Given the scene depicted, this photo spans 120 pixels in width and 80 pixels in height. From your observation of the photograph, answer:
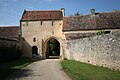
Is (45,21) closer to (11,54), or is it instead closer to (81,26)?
(81,26)

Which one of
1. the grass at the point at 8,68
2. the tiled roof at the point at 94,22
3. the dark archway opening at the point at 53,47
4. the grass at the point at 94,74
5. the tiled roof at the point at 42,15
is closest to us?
the grass at the point at 94,74

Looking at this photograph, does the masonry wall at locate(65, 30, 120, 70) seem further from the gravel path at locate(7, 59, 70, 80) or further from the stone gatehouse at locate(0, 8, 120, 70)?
the gravel path at locate(7, 59, 70, 80)

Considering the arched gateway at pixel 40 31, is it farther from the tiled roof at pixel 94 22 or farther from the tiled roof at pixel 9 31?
the tiled roof at pixel 9 31

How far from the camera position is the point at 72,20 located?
120 ft

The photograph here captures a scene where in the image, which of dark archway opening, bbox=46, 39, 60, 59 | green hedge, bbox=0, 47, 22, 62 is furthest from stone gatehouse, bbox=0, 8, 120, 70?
green hedge, bbox=0, 47, 22, 62

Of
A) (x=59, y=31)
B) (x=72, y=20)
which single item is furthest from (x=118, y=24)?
(x=59, y=31)

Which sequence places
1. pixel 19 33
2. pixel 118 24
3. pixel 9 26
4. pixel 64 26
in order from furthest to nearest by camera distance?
pixel 9 26
pixel 19 33
pixel 64 26
pixel 118 24

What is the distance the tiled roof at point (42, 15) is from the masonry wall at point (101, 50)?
42.3ft

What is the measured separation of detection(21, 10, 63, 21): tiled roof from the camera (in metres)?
37.8

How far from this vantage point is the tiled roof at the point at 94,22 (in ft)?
108

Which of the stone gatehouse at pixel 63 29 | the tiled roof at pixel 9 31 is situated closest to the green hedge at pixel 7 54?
the stone gatehouse at pixel 63 29

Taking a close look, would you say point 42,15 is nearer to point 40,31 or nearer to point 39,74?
point 40,31

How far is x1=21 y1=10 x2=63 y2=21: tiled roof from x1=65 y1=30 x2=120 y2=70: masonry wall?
12887 mm

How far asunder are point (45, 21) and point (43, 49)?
5.28m
